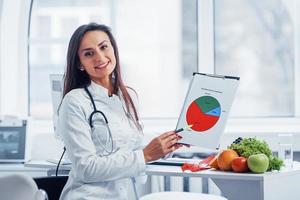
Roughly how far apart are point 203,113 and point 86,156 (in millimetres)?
672

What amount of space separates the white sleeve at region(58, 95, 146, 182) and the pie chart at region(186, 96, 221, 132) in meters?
0.44

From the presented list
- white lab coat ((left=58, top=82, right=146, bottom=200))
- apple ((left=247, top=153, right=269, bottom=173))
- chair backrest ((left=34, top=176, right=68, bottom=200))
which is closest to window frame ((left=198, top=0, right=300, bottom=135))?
apple ((left=247, top=153, right=269, bottom=173))

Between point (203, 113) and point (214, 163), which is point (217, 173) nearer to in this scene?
point (214, 163)

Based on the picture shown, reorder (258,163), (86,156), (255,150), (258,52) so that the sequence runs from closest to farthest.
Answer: (86,156) < (258,163) < (255,150) < (258,52)

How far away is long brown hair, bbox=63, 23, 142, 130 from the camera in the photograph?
7.57ft

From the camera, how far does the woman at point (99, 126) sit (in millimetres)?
2156

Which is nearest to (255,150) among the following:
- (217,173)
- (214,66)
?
(217,173)

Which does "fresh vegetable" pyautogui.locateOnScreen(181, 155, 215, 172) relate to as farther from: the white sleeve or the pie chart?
the white sleeve

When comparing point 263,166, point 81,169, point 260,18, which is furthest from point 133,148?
point 260,18

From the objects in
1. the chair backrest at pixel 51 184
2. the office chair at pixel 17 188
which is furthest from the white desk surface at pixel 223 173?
the office chair at pixel 17 188

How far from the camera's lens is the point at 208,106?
2.57 metres

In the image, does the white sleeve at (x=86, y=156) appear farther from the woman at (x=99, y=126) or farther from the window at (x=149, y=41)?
the window at (x=149, y=41)

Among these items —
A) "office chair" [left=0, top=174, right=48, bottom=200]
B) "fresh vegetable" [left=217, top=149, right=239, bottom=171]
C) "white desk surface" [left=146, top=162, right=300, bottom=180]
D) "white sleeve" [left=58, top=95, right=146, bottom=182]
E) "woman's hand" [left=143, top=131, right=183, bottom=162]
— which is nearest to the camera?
"office chair" [left=0, top=174, right=48, bottom=200]

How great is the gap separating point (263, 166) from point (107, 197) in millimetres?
782
